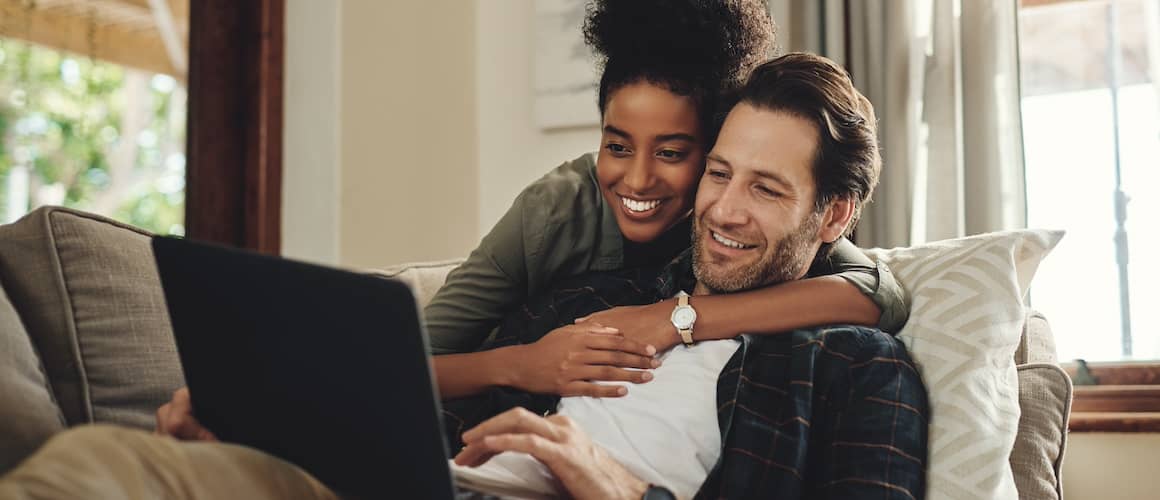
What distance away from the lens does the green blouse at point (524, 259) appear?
1677 millimetres

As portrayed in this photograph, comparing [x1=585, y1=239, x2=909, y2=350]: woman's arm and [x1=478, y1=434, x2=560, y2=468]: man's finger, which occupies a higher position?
[x1=585, y1=239, x2=909, y2=350]: woman's arm

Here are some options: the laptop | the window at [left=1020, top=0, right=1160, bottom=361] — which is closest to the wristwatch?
the laptop

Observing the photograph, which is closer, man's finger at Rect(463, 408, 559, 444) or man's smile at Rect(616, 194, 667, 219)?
man's finger at Rect(463, 408, 559, 444)

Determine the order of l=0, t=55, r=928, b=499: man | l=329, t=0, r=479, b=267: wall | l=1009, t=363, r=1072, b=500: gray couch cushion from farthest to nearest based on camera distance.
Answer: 1. l=329, t=0, r=479, b=267: wall
2. l=1009, t=363, r=1072, b=500: gray couch cushion
3. l=0, t=55, r=928, b=499: man

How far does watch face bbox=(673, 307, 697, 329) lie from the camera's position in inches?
57.0

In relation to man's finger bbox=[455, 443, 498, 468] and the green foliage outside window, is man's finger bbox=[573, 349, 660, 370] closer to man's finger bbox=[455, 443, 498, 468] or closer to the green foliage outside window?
man's finger bbox=[455, 443, 498, 468]

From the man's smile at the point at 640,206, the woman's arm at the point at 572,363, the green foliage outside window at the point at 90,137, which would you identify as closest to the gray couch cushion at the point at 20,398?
the woman's arm at the point at 572,363

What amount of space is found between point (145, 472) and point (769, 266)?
0.90 meters

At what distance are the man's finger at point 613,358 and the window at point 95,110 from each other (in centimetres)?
168

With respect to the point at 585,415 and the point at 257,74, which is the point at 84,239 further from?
the point at 257,74

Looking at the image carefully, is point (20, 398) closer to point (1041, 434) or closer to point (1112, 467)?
point (1041, 434)

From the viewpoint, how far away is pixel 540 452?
3.81 feet

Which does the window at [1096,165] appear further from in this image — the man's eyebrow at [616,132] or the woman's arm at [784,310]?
the man's eyebrow at [616,132]

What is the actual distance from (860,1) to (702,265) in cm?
144
